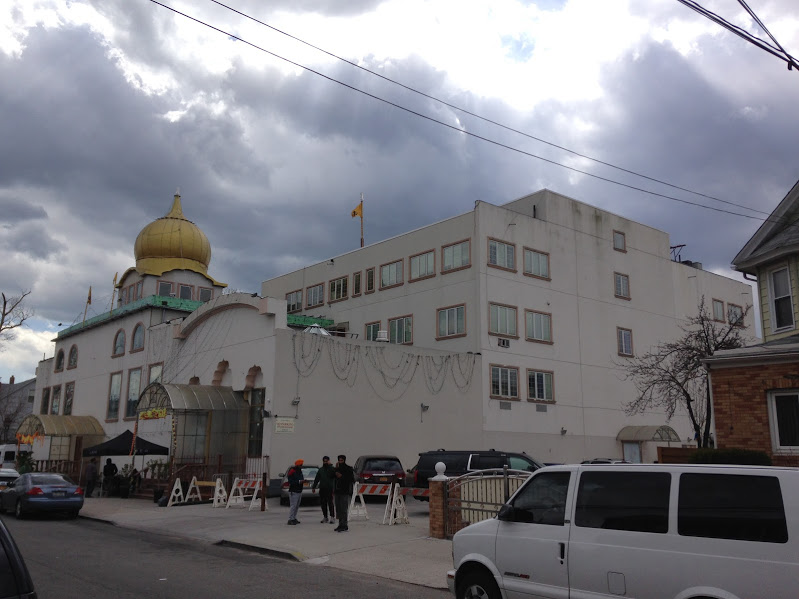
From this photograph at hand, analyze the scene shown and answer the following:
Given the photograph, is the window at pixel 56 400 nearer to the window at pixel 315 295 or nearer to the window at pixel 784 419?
the window at pixel 315 295

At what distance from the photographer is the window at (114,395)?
40537mm

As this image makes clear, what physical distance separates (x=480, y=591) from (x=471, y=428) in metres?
26.4

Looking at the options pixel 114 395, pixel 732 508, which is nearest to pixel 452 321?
pixel 114 395

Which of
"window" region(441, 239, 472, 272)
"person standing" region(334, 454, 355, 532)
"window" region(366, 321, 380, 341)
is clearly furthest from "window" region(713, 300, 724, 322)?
"person standing" region(334, 454, 355, 532)

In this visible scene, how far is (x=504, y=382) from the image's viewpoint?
117 feet

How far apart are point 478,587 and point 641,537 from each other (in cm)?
212

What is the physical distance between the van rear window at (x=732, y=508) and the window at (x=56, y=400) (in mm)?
48315

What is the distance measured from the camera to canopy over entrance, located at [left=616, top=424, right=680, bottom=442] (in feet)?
130

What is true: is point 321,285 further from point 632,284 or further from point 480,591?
point 480,591

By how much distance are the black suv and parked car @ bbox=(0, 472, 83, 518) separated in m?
10.1

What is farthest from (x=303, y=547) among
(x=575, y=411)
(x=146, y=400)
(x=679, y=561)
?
(x=575, y=411)

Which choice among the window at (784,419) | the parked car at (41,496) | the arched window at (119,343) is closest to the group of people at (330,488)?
the parked car at (41,496)

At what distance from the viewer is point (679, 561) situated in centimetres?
629

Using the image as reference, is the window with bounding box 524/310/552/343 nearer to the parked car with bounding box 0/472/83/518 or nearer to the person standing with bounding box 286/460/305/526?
the person standing with bounding box 286/460/305/526
